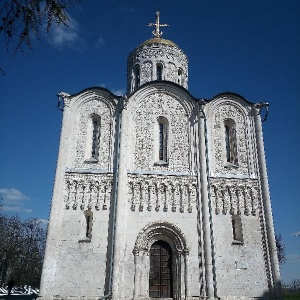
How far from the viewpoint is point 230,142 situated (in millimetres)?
14609

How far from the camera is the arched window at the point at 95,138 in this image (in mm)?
13884

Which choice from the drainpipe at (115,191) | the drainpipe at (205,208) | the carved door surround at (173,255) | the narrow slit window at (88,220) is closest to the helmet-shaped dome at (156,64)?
the drainpipe at (115,191)

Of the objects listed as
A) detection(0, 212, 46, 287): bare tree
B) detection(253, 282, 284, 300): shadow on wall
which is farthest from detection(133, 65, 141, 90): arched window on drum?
detection(0, 212, 46, 287): bare tree

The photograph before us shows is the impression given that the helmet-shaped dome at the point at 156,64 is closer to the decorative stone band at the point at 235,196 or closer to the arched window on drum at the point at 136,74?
the arched window on drum at the point at 136,74

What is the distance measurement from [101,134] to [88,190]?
2599 millimetres

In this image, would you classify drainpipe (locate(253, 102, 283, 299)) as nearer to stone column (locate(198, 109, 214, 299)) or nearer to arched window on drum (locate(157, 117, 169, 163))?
stone column (locate(198, 109, 214, 299))

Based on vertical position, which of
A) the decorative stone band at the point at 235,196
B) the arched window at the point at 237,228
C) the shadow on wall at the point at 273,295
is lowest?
the shadow on wall at the point at 273,295

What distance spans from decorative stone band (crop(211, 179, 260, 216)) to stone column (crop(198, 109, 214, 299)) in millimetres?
436

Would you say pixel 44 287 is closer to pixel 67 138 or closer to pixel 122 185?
pixel 122 185

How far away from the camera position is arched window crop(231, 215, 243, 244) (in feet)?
41.5

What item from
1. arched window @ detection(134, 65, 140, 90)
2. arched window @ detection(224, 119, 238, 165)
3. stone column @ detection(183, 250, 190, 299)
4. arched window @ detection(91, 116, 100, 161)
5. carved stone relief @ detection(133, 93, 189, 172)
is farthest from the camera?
arched window @ detection(134, 65, 140, 90)

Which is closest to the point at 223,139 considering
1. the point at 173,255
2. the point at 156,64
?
the point at 173,255

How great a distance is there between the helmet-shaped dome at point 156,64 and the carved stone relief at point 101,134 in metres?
3.03

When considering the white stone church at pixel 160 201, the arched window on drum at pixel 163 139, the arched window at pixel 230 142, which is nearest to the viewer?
the white stone church at pixel 160 201
